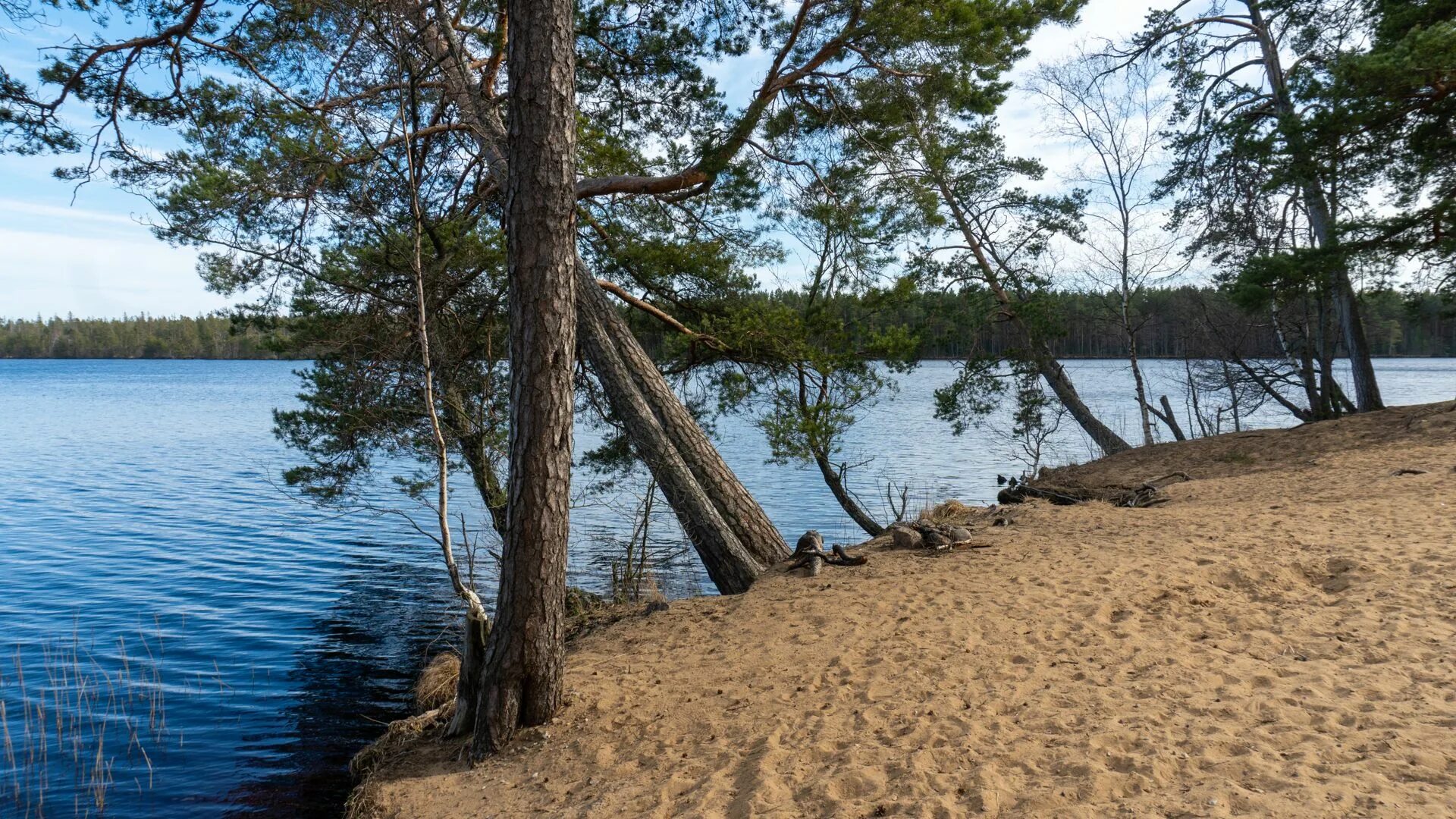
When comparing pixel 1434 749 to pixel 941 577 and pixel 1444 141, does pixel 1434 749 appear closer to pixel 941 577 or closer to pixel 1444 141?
pixel 941 577

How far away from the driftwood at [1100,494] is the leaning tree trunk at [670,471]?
4617 mm

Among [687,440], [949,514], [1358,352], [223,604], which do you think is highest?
[1358,352]

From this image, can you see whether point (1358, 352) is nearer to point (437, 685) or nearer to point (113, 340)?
point (437, 685)

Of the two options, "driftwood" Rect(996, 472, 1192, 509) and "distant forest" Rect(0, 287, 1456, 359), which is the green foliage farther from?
"driftwood" Rect(996, 472, 1192, 509)

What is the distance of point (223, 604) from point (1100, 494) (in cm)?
1098

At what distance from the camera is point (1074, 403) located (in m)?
15.1

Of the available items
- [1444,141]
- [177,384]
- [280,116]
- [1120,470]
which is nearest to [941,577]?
[280,116]

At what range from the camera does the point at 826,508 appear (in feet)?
48.9

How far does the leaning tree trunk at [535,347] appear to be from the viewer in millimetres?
4363

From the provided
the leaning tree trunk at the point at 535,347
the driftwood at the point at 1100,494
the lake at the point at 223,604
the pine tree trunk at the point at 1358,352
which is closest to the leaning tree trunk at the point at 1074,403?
the lake at the point at 223,604

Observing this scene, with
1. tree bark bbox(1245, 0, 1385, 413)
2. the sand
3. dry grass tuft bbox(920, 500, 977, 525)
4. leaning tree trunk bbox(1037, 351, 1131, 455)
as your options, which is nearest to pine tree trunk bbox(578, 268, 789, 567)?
the sand

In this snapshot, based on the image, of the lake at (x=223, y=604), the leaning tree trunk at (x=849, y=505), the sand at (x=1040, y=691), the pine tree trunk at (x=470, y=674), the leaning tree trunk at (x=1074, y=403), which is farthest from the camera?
the leaning tree trunk at (x=1074, y=403)

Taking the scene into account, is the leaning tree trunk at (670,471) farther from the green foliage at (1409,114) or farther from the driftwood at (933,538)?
the green foliage at (1409,114)

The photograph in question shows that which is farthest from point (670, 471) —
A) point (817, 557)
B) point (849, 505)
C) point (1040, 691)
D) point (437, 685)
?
point (849, 505)
